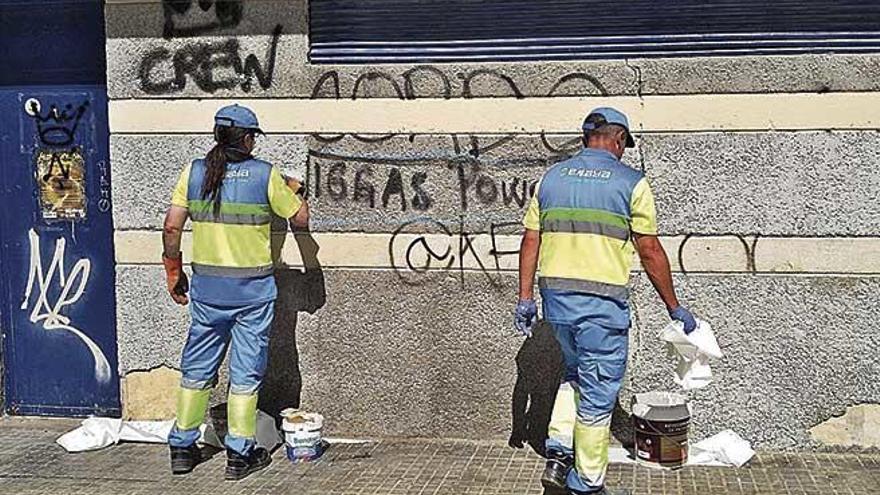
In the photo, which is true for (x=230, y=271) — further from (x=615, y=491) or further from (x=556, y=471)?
(x=615, y=491)

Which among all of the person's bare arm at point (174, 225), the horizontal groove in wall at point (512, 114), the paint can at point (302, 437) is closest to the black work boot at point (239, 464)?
the paint can at point (302, 437)

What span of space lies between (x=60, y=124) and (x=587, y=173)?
3655 millimetres

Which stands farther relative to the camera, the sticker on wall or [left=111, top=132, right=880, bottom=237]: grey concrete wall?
the sticker on wall

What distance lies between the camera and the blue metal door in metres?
7.74

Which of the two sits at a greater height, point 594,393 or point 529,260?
point 529,260

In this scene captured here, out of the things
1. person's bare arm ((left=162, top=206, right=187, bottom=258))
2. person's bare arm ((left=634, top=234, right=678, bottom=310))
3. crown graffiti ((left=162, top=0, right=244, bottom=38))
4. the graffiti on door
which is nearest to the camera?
person's bare arm ((left=634, top=234, right=678, bottom=310))

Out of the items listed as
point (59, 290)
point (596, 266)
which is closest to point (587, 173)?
point (596, 266)

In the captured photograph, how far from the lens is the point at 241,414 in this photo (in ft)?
21.9

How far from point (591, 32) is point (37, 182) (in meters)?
3.68

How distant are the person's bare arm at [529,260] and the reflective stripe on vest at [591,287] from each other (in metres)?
0.18

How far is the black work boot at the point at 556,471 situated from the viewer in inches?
247

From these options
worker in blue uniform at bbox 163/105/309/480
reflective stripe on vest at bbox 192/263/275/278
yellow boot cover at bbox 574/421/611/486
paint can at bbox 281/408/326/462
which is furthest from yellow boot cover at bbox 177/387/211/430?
yellow boot cover at bbox 574/421/611/486

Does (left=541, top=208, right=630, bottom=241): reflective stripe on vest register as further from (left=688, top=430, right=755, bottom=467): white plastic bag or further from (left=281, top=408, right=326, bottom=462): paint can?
(left=281, top=408, right=326, bottom=462): paint can

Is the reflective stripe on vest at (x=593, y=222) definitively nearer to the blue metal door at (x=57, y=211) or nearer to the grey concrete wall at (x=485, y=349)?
the grey concrete wall at (x=485, y=349)
